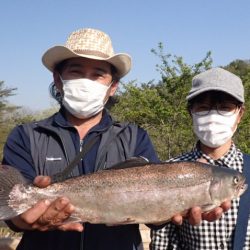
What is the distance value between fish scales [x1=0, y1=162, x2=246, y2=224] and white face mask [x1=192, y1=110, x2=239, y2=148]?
470 mm

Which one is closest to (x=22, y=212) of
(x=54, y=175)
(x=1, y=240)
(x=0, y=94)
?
(x=54, y=175)

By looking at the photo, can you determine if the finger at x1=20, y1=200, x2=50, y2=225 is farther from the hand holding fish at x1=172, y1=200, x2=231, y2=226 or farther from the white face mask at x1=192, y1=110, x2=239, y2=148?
the white face mask at x1=192, y1=110, x2=239, y2=148

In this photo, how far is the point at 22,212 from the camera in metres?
3.38

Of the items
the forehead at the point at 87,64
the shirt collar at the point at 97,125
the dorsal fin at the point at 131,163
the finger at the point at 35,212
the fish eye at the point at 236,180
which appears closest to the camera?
the finger at the point at 35,212

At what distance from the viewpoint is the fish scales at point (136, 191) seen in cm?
345

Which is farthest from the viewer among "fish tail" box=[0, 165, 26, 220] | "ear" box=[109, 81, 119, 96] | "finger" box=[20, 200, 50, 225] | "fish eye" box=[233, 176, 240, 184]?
"ear" box=[109, 81, 119, 96]

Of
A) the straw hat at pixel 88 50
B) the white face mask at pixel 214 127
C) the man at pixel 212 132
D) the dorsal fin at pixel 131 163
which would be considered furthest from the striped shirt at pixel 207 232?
the straw hat at pixel 88 50

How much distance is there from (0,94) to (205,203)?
103ft

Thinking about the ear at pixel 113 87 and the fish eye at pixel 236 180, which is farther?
the ear at pixel 113 87

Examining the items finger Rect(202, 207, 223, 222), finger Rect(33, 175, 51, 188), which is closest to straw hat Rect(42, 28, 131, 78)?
finger Rect(33, 175, 51, 188)

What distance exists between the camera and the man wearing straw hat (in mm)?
3535

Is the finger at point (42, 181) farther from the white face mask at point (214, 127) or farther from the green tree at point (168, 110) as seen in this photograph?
the green tree at point (168, 110)

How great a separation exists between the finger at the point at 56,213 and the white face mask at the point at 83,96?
875mm

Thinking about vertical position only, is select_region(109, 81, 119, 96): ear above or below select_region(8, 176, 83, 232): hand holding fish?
above
